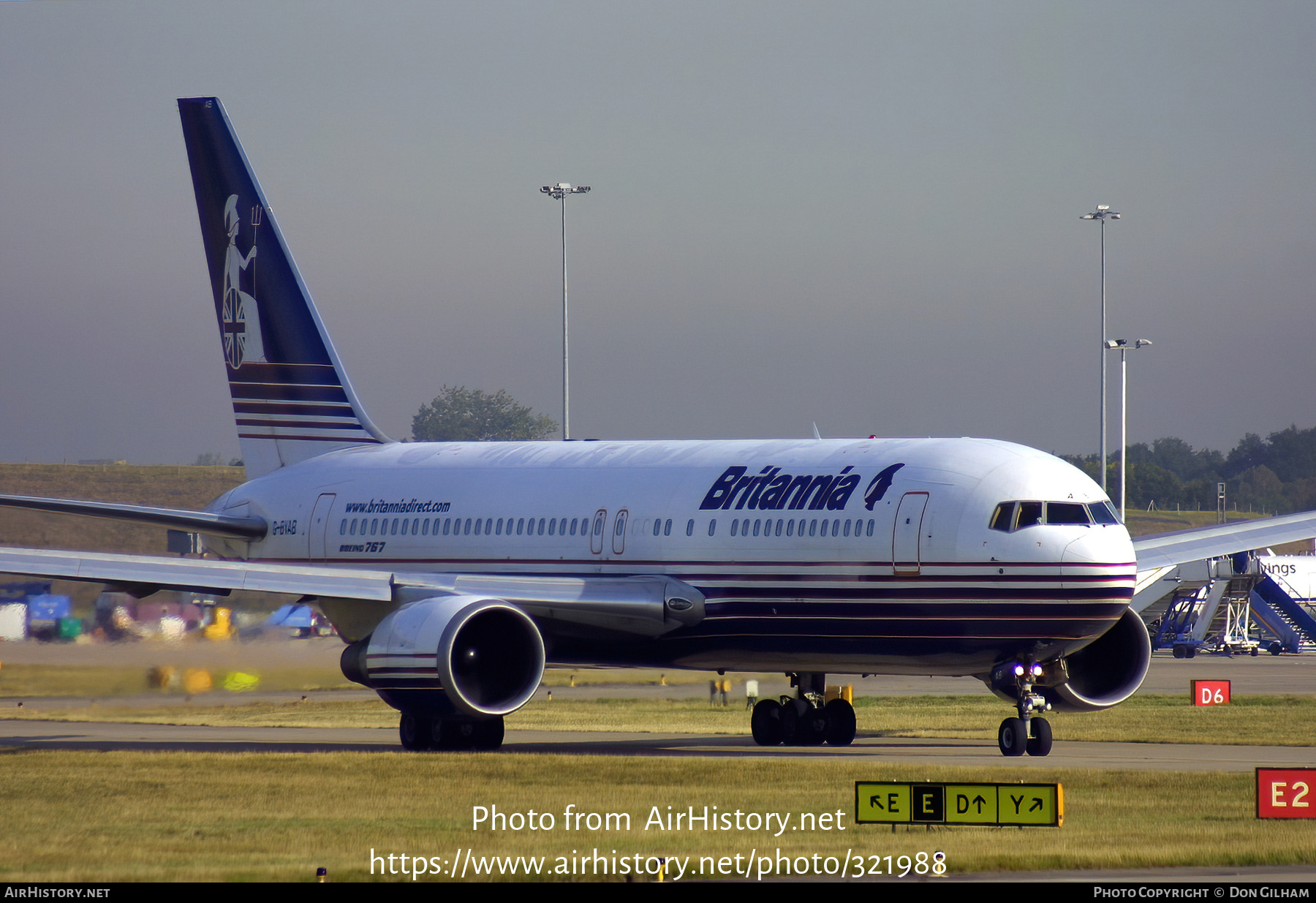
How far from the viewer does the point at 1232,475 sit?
616 feet

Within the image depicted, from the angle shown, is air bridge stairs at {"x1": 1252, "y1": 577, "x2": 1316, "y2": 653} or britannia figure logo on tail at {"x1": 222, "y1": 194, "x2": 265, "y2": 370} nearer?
britannia figure logo on tail at {"x1": 222, "y1": 194, "x2": 265, "y2": 370}

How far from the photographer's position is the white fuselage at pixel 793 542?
2623 centimetres

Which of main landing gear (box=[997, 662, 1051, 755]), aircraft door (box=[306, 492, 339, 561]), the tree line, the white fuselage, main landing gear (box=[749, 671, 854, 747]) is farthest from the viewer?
the tree line

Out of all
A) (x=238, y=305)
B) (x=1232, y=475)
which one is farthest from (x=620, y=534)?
(x=1232, y=475)

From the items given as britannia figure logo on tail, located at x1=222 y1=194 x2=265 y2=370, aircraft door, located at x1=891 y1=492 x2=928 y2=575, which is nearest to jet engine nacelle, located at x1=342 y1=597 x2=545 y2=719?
aircraft door, located at x1=891 y1=492 x2=928 y2=575

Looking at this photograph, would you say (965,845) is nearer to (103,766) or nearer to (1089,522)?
(1089,522)

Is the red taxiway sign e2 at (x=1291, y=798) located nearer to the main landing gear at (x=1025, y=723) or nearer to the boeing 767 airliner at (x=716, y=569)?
the boeing 767 airliner at (x=716, y=569)

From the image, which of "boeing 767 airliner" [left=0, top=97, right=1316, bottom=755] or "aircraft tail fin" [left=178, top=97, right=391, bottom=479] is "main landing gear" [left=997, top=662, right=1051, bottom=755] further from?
"aircraft tail fin" [left=178, top=97, right=391, bottom=479]

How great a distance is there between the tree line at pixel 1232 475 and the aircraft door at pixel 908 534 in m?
109

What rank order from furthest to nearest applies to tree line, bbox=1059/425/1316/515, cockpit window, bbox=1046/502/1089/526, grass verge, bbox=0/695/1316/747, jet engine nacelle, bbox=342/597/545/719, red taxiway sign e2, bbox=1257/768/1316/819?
tree line, bbox=1059/425/1316/515 → grass verge, bbox=0/695/1316/747 → jet engine nacelle, bbox=342/597/545/719 → cockpit window, bbox=1046/502/1089/526 → red taxiway sign e2, bbox=1257/768/1316/819

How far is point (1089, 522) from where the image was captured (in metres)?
26.6

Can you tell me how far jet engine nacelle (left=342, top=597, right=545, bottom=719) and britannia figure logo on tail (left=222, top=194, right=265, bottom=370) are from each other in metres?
10.8

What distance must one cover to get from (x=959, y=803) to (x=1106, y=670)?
13251mm

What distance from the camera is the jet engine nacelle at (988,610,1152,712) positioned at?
29.0 meters
